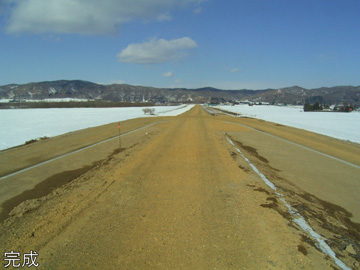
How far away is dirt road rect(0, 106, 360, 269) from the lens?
3992 millimetres

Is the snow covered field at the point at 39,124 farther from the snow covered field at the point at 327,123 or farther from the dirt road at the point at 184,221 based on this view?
the snow covered field at the point at 327,123

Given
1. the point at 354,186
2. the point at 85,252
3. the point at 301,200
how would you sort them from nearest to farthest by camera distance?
the point at 85,252
the point at 301,200
the point at 354,186

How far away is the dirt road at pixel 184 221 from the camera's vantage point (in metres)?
3.99

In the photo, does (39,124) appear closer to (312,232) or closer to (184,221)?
(184,221)

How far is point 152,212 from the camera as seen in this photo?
222 inches

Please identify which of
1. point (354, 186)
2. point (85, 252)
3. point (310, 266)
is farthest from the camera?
Answer: point (354, 186)

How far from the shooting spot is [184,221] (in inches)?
204

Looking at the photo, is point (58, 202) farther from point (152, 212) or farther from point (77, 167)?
point (77, 167)

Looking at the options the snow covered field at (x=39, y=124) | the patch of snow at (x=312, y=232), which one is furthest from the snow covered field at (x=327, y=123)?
the snow covered field at (x=39, y=124)

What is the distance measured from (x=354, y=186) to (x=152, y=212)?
731cm

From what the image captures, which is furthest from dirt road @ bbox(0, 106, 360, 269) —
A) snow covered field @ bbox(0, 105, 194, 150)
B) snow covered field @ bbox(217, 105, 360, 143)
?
snow covered field @ bbox(217, 105, 360, 143)

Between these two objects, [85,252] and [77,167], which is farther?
[77,167]

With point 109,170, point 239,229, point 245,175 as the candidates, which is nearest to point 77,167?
point 109,170

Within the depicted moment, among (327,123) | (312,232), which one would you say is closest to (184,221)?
(312,232)
